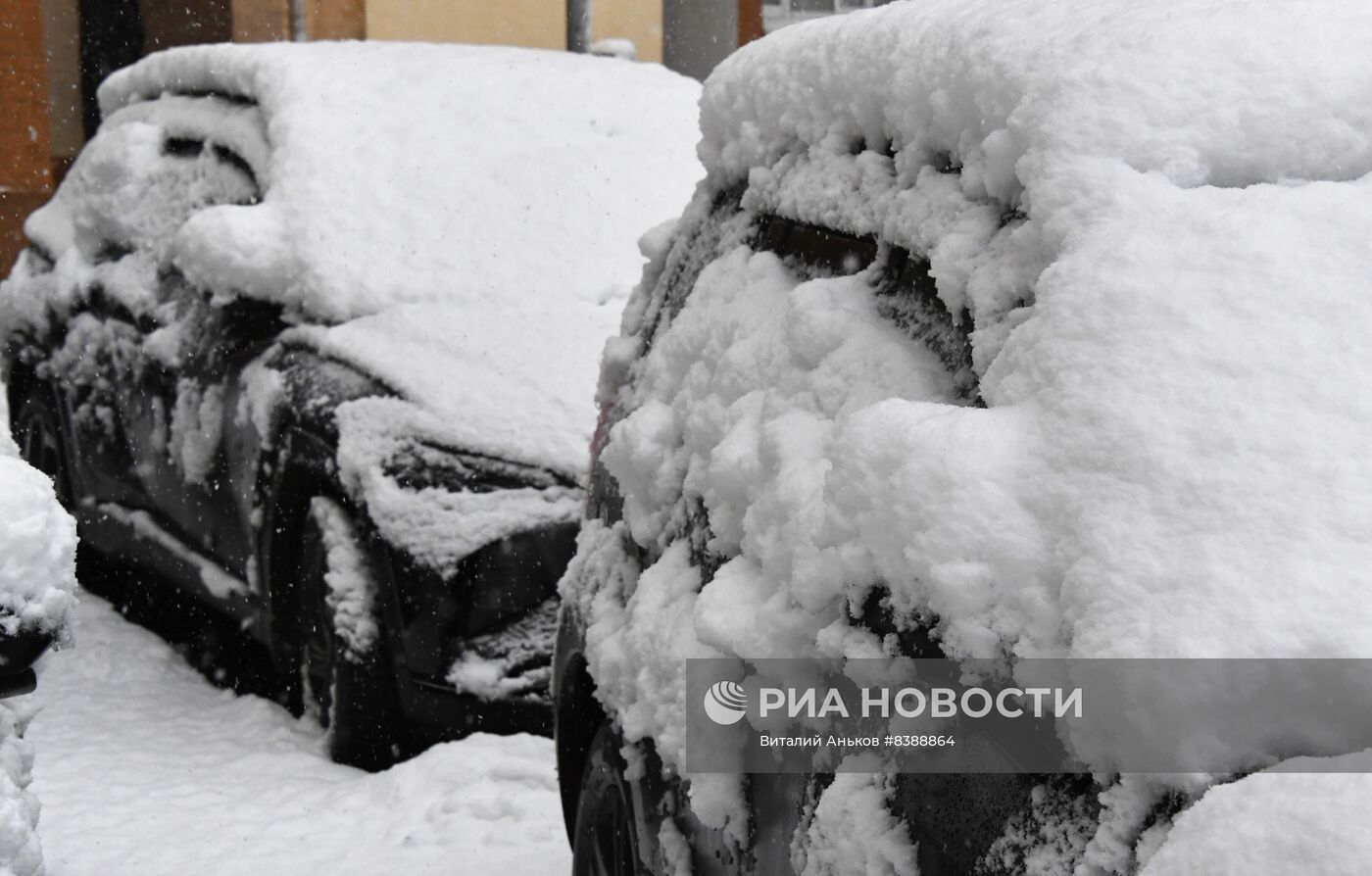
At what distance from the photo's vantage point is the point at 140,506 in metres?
5.10

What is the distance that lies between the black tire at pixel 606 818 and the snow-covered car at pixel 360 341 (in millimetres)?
1106

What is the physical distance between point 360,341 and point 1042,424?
9.92 ft

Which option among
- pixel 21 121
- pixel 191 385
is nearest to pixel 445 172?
pixel 191 385

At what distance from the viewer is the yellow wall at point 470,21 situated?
41.5 feet

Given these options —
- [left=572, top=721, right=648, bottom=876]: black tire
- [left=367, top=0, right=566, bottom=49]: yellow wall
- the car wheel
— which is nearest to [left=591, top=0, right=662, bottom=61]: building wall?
[left=367, top=0, right=566, bottom=49]: yellow wall

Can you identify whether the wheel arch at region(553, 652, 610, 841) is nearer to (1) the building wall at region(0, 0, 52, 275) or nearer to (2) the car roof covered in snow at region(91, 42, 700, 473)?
(2) the car roof covered in snow at region(91, 42, 700, 473)

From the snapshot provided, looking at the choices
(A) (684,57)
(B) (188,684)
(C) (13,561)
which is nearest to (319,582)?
(B) (188,684)

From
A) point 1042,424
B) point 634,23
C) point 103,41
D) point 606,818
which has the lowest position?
point 103,41

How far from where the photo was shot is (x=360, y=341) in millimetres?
4227

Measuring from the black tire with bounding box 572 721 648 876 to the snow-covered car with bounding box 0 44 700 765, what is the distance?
1.11 metres

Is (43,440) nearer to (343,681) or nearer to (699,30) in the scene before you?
(343,681)

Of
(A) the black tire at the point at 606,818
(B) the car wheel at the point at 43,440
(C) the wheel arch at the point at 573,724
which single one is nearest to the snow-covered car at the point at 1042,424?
(A) the black tire at the point at 606,818

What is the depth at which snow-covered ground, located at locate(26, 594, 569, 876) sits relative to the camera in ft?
11.8

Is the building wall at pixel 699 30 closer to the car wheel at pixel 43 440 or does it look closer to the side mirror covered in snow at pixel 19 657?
the car wheel at pixel 43 440
